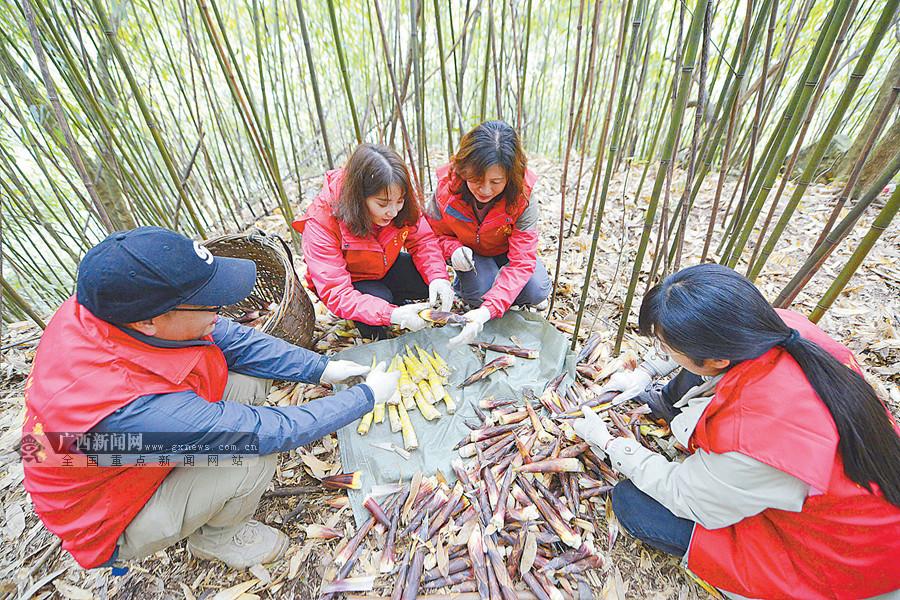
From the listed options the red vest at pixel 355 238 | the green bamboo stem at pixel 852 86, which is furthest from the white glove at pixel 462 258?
the green bamboo stem at pixel 852 86

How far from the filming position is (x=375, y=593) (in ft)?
5.40

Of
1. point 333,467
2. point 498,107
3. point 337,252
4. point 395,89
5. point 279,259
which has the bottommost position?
point 333,467

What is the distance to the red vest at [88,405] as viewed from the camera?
1.19 metres

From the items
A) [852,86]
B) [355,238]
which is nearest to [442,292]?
[355,238]

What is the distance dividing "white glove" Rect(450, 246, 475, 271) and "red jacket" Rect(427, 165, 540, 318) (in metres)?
0.11

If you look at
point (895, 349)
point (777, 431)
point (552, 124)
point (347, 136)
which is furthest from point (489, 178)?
point (552, 124)

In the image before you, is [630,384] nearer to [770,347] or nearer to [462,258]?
[770,347]

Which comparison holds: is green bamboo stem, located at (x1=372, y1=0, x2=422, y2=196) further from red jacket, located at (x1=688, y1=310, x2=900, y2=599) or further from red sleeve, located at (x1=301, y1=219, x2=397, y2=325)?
red jacket, located at (x1=688, y1=310, x2=900, y2=599)

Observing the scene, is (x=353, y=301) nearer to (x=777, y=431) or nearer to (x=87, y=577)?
(x=87, y=577)

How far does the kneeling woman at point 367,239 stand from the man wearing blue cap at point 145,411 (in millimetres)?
822

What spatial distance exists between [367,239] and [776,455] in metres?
2.20

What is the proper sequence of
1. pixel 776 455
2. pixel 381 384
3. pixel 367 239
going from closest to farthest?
Result: pixel 776 455 → pixel 381 384 → pixel 367 239

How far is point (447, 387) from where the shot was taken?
8.30 ft

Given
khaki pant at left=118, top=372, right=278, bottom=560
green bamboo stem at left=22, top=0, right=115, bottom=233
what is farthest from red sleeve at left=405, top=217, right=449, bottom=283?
green bamboo stem at left=22, top=0, right=115, bottom=233
